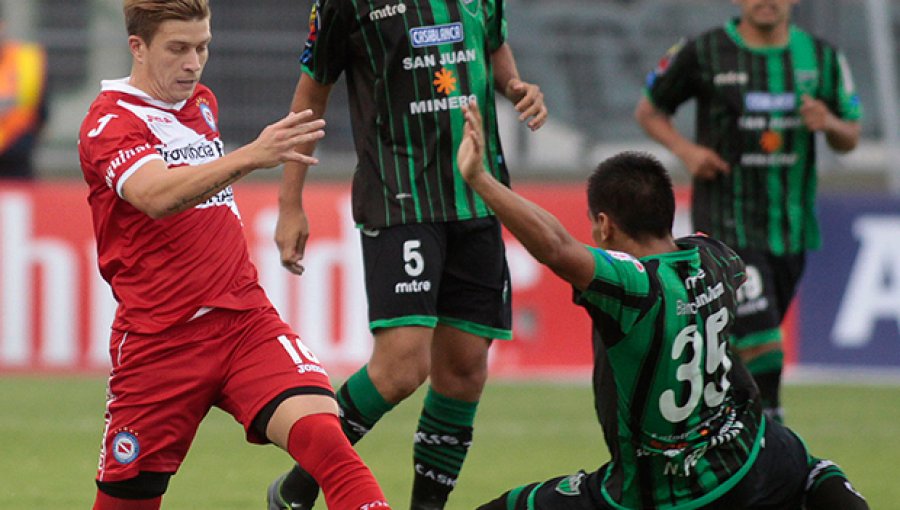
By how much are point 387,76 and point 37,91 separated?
7.90 m

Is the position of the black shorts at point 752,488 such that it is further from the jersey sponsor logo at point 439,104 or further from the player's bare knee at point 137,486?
the jersey sponsor logo at point 439,104

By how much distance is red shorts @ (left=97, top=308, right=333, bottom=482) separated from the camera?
178 inches

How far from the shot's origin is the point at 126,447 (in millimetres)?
4527

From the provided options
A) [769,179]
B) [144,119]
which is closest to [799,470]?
[144,119]

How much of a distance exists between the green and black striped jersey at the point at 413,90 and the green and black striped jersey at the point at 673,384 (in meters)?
1.01

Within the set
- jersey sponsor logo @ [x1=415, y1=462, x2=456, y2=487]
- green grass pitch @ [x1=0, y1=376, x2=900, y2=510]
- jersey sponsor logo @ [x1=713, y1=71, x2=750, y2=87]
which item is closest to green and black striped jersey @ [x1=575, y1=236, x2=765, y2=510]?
jersey sponsor logo @ [x1=415, y1=462, x2=456, y2=487]

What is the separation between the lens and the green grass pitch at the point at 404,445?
6719 millimetres

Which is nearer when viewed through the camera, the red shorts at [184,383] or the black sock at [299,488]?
the red shorts at [184,383]

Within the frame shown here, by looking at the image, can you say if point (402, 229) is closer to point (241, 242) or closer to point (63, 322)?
point (241, 242)

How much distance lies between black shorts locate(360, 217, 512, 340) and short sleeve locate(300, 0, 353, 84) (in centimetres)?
59

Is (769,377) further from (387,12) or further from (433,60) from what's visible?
(387,12)

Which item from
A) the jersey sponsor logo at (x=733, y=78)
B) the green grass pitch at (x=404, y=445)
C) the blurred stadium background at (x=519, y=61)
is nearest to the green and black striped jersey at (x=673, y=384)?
the green grass pitch at (x=404, y=445)

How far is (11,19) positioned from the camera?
544 inches

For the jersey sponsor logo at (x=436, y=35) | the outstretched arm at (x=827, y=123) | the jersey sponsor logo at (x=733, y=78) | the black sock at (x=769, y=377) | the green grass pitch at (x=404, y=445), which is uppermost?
the jersey sponsor logo at (x=436, y=35)
